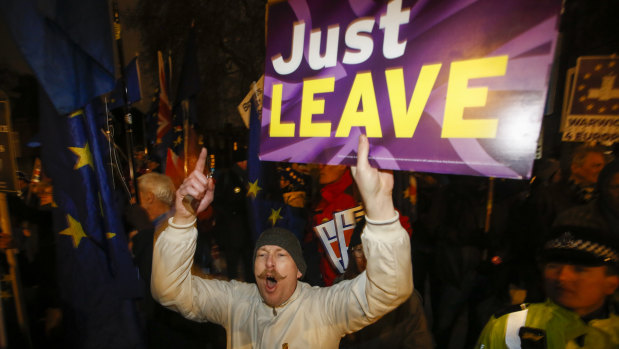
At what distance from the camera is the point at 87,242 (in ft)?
8.98

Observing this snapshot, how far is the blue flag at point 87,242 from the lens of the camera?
2.68 m

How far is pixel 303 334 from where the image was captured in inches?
72.6

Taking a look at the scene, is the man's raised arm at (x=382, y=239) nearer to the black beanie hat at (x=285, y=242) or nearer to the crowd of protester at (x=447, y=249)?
the black beanie hat at (x=285, y=242)

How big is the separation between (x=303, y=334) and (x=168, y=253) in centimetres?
87

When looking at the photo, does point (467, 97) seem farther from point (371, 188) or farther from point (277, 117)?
point (277, 117)

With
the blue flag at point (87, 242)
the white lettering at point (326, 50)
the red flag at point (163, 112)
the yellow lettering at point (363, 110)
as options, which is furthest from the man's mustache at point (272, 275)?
the red flag at point (163, 112)

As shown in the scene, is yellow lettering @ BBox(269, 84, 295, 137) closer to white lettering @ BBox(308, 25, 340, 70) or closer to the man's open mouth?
white lettering @ BBox(308, 25, 340, 70)

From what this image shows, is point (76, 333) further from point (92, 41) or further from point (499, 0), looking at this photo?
point (499, 0)

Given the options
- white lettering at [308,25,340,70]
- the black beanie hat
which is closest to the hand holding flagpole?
the black beanie hat

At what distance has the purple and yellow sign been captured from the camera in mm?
1182

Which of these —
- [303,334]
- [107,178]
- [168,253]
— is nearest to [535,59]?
[303,334]

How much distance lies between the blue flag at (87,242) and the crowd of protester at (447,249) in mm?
218

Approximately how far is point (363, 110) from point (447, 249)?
343 cm

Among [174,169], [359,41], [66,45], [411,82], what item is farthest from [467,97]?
[174,169]
